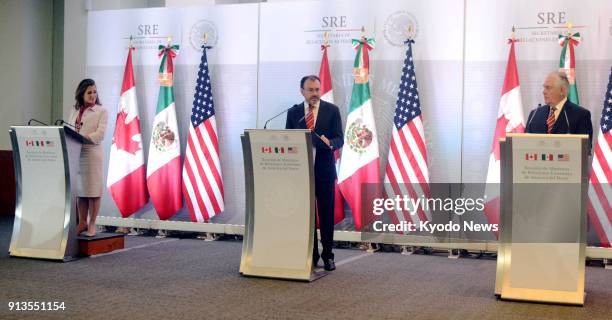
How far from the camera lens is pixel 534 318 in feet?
13.2

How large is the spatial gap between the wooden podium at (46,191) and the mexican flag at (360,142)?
2546 millimetres

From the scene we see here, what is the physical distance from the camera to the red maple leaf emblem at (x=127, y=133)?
7.73 m

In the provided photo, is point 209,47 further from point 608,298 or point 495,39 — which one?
point 608,298

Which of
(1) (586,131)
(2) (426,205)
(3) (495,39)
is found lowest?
(2) (426,205)

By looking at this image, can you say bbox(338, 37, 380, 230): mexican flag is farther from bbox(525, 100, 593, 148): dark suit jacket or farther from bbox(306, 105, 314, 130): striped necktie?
bbox(525, 100, 593, 148): dark suit jacket

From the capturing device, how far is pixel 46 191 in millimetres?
5723

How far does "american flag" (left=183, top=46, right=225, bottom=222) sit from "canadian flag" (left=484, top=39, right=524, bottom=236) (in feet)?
9.25

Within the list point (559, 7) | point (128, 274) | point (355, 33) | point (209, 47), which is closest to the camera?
point (128, 274)

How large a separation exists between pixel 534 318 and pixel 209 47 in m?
4.78

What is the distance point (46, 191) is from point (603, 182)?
4.80m

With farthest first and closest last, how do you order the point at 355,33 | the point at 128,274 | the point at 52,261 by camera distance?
the point at 355,33 → the point at 52,261 → the point at 128,274

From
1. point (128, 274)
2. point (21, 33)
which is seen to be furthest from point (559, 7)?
point (21, 33)

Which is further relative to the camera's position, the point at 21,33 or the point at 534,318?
the point at 21,33

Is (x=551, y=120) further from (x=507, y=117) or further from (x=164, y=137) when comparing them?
(x=164, y=137)
